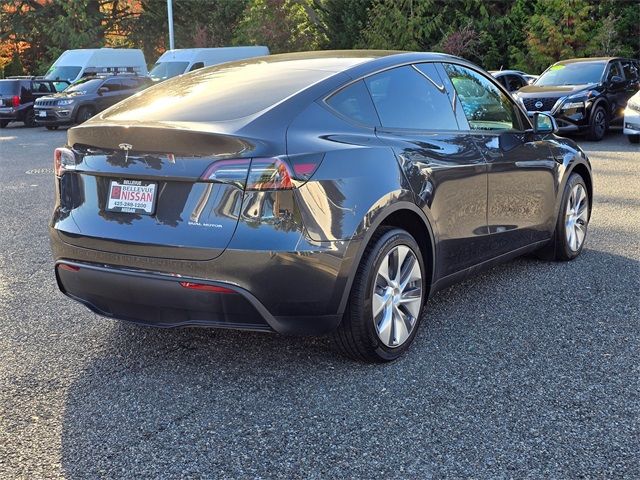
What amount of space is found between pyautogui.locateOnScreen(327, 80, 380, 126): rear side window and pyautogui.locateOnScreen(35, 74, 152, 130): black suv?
63.6 feet

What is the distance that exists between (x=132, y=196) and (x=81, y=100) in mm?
20179

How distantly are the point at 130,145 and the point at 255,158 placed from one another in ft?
2.16

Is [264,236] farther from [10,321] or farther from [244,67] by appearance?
[10,321]

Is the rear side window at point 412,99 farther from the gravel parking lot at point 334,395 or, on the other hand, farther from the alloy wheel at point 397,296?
the gravel parking lot at point 334,395

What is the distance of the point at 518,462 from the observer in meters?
2.95

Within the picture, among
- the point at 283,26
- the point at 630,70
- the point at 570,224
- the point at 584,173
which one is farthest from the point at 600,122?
the point at 283,26

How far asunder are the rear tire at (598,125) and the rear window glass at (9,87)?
17.8 meters

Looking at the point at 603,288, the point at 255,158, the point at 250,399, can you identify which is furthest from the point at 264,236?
the point at 603,288

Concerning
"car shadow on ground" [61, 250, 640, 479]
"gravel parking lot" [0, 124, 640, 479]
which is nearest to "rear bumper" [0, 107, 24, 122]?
"gravel parking lot" [0, 124, 640, 479]

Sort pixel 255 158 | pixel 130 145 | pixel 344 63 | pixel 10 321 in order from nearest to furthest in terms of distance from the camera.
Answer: pixel 255 158 → pixel 130 145 → pixel 344 63 → pixel 10 321

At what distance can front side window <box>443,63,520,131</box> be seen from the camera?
4.82 metres

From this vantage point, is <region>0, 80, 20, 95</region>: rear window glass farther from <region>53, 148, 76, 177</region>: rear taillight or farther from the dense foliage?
<region>53, 148, 76, 177</region>: rear taillight

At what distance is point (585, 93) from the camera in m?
15.0

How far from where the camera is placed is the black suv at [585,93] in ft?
49.0
